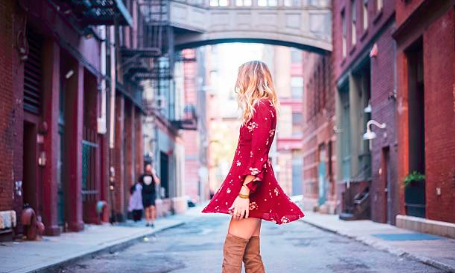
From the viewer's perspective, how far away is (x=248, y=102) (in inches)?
198

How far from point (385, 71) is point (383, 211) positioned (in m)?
4.01

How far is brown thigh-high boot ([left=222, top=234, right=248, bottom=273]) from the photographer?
195 inches

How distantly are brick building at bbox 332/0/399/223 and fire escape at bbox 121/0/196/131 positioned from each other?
6.71m

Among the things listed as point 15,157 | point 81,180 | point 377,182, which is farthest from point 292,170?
point 15,157

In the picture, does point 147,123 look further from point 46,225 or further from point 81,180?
point 46,225

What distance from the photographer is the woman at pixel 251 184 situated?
16.3ft

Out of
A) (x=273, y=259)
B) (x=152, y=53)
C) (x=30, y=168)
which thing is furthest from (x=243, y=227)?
(x=152, y=53)

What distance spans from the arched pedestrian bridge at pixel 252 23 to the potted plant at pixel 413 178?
1699 cm

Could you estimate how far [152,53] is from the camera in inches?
985

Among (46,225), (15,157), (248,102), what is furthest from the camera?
(46,225)

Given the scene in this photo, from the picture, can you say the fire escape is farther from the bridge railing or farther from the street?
the street

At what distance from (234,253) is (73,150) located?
46.7 feet

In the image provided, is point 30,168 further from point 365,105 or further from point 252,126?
point 365,105

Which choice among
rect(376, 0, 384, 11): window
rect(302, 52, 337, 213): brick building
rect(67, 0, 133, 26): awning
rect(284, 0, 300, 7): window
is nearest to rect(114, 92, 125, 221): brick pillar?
rect(67, 0, 133, 26): awning
